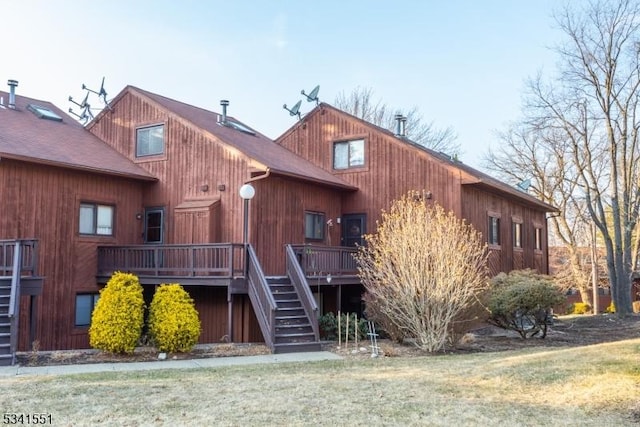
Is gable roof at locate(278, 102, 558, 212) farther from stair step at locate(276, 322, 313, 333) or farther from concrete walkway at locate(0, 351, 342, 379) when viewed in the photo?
concrete walkway at locate(0, 351, 342, 379)

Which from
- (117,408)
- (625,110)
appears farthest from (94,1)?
(625,110)

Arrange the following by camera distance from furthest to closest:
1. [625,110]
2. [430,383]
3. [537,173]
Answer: [537,173] < [625,110] < [430,383]

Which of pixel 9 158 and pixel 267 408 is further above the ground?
pixel 9 158

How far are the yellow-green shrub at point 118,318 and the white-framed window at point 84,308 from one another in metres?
3.72

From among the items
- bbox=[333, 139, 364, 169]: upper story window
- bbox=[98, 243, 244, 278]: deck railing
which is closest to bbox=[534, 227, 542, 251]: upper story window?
bbox=[333, 139, 364, 169]: upper story window

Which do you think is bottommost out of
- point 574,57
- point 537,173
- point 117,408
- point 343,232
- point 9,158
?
point 117,408

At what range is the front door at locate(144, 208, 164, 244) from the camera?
16.1 meters

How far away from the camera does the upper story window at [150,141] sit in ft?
54.9

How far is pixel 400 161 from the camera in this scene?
695 inches

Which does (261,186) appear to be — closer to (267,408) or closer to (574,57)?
(267,408)

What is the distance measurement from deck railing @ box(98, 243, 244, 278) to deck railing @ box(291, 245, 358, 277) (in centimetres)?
152

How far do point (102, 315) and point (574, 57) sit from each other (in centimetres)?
2026

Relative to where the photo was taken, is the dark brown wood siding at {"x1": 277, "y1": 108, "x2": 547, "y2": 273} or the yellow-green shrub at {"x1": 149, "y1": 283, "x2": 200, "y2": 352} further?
the dark brown wood siding at {"x1": 277, "y1": 108, "x2": 547, "y2": 273}

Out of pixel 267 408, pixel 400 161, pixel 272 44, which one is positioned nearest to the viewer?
pixel 267 408
